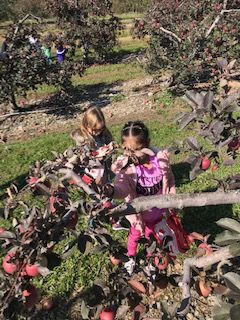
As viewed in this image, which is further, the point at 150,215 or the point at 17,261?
the point at 150,215

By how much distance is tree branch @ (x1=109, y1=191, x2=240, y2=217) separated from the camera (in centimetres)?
175

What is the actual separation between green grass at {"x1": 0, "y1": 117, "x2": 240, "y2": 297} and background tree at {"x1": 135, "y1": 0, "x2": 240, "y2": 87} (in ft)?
3.06

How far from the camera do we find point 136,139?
330 cm

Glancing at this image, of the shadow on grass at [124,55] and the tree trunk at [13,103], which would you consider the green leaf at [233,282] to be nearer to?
the tree trunk at [13,103]

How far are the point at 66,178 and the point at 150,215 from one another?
1.88m

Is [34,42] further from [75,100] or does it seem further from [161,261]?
[161,261]

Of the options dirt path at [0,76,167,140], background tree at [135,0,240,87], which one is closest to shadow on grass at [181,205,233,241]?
dirt path at [0,76,167,140]

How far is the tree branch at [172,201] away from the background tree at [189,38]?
7.82 m

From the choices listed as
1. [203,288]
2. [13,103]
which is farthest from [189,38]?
[203,288]

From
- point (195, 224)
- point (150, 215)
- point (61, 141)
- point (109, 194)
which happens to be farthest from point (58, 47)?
point (109, 194)

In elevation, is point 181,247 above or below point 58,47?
above

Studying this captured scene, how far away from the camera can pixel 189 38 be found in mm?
9938

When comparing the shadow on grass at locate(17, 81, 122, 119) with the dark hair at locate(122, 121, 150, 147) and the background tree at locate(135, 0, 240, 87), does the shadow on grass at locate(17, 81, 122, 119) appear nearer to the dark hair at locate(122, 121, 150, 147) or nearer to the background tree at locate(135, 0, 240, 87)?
the background tree at locate(135, 0, 240, 87)

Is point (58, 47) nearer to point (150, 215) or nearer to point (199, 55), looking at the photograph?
point (199, 55)
